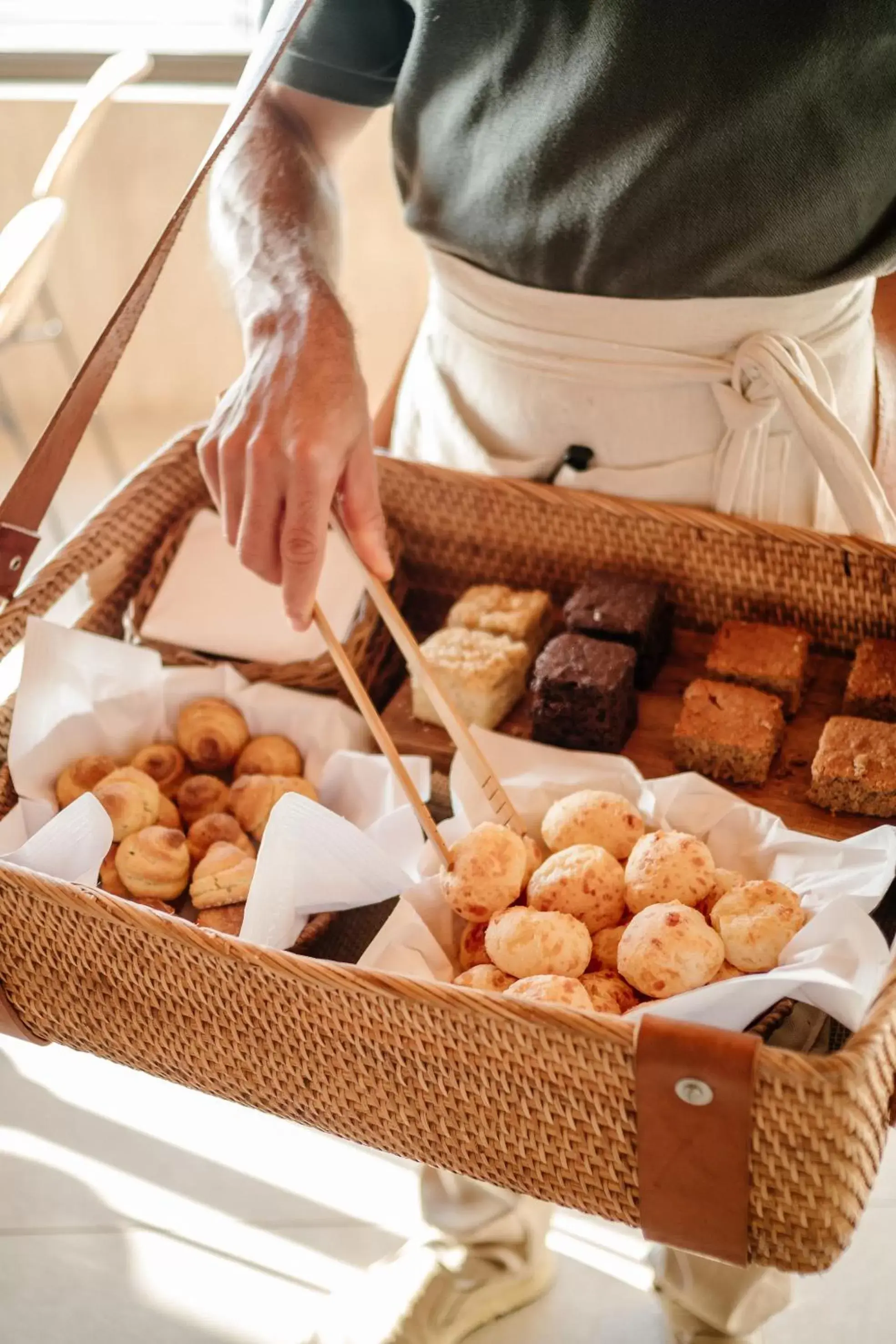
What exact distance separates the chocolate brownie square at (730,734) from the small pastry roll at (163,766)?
0.49m

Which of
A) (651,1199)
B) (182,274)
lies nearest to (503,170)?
(651,1199)

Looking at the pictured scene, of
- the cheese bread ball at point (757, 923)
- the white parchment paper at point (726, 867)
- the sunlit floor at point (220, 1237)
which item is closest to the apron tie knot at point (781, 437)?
the white parchment paper at point (726, 867)

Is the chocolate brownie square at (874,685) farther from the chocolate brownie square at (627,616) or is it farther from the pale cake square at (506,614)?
the pale cake square at (506,614)

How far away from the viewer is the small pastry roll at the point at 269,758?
1.17 meters

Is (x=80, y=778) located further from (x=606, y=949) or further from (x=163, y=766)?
(x=606, y=949)

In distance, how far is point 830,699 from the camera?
1.22m

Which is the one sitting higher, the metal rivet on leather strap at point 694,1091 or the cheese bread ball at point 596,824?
the metal rivet on leather strap at point 694,1091

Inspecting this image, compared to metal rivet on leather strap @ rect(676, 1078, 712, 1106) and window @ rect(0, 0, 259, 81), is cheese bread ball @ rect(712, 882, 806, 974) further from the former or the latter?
Result: window @ rect(0, 0, 259, 81)

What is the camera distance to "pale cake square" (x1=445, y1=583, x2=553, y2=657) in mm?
1249

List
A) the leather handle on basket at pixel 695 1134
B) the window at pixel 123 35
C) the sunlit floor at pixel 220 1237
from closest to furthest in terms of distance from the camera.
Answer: the leather handle on basket at pixel 695 1134 < the sunlit floor at pixel 220 1237 < the window at pixel 123 35

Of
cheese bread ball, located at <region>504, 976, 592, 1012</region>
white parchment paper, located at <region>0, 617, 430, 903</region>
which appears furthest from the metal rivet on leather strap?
white parchment paper, located at <region>0, 617, 430, 903</region>

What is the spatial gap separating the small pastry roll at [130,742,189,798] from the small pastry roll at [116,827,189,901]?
0.11 m

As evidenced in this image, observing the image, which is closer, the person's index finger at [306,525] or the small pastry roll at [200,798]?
the person's index finger at [306,525]

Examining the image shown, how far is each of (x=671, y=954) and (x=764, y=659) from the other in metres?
0.42
